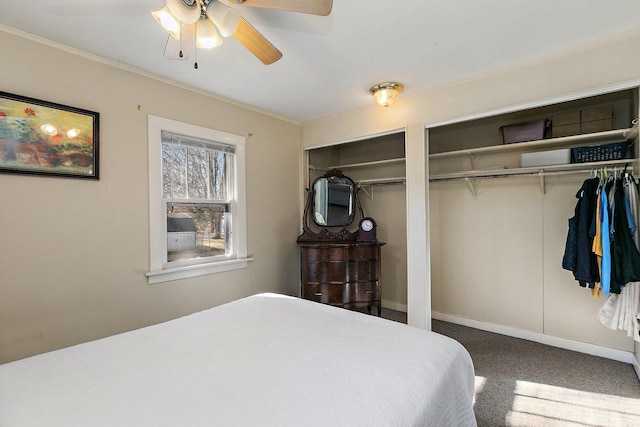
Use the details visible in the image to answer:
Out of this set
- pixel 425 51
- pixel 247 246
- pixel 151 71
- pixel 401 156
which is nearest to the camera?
pixel 425 51

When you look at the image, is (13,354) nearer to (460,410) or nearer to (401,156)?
(460,410)

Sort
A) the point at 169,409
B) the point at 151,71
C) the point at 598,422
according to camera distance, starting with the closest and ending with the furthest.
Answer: the point at 169,409 → the point at 598,422 → the point at 151,71

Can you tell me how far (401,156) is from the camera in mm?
3928

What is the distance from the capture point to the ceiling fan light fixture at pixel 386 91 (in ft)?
Result: 8.78

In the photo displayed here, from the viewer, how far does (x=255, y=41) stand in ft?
5.41

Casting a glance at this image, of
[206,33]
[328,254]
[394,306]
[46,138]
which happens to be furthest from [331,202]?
[46,138]

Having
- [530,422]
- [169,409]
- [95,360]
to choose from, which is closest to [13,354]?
[95,360]

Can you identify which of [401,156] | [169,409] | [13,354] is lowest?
[13,354]

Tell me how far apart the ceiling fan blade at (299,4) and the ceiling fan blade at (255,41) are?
0.17 metres

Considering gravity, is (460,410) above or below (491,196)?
below

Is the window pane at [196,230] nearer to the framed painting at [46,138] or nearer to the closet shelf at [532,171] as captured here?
the framed painting at [46,138]

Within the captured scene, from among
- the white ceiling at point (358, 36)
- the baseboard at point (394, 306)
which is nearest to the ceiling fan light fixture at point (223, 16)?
the white ceiling at point (358, 36)

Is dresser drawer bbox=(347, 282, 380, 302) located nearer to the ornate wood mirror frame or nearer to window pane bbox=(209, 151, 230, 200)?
the ornate wood mirror frame

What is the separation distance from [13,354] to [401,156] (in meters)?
3.97
